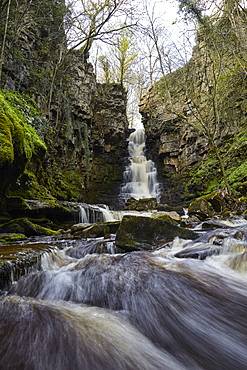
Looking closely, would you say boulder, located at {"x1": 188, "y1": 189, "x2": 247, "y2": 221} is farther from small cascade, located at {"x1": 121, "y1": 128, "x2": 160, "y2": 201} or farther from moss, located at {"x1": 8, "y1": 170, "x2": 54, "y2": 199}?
small cascade, located at {"x1": 121, "y1": 128, "x2": 160, "y2": 201}

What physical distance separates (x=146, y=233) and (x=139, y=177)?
1452 cm

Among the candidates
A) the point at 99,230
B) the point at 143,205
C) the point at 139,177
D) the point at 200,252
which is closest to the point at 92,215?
the point at 99,230

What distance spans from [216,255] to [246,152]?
10679mm

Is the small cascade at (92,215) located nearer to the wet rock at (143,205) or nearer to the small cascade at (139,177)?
the wet rock at (143,205)

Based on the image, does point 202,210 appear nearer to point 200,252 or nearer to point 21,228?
point 200,252

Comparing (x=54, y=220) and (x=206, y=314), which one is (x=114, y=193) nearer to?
(x=54, y=220)

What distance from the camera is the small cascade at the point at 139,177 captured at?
17406 mm

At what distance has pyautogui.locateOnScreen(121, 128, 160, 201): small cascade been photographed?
17.4 metres

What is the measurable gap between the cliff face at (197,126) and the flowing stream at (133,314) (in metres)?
8.34

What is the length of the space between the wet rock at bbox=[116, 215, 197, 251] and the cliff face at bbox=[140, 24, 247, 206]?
261 inches

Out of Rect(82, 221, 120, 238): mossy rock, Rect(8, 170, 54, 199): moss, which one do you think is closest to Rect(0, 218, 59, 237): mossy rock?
Rect(82, 221, 120, 238): mossy rock

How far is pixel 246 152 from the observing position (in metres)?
11.9

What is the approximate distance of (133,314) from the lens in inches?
74.4

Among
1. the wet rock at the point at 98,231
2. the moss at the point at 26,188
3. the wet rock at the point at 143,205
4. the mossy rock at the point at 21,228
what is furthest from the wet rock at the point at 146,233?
the wet rock at the point at 143,205
